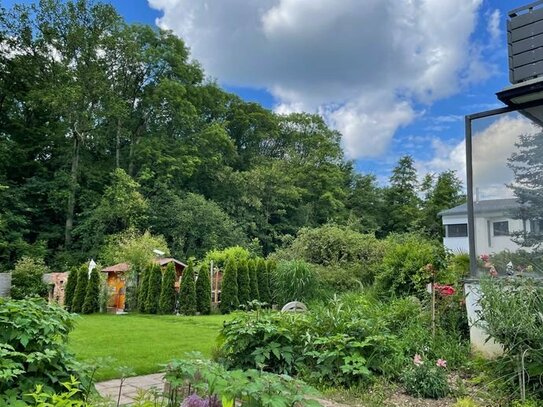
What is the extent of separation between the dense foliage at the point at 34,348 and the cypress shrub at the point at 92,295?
9.81m

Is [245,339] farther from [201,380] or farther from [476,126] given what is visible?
[476,126]

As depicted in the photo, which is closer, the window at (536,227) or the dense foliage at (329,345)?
the dense foliage at (329,345)

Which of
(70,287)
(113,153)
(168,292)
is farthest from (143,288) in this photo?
(113,153)

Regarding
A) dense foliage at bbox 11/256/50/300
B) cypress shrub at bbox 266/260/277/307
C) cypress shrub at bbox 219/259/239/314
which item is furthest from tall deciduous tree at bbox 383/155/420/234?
dense foliage at bbox 11/256/50/300

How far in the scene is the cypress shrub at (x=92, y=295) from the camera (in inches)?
460

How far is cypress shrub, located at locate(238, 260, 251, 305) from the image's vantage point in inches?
484

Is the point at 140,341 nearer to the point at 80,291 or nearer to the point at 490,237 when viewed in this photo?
the point at 490,237

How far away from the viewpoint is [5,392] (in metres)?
2.21

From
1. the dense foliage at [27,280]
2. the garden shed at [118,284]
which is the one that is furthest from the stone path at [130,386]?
the dense foliage at [27,280]

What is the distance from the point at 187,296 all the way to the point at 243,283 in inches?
64.9

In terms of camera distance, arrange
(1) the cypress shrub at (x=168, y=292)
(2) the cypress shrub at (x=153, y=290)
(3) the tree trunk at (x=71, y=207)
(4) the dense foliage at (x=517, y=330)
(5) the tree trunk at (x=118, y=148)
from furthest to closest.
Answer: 1. (5) the tree trunk at (x=118, y=148)
2. (3) the tree trunk at (x=71, y=207)
3. (2) the cypress shrub at (x=153, y=290)
4. (1) the cypress shrub at (x=168, y=292)
5. (4) the dense foliage at (x=517, y=330)

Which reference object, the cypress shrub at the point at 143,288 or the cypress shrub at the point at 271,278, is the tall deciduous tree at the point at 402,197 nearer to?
the cypress shrub at the point at 271,278

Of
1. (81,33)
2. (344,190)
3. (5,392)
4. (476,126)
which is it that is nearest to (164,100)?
(81,33)

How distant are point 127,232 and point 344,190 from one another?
50.2ft
